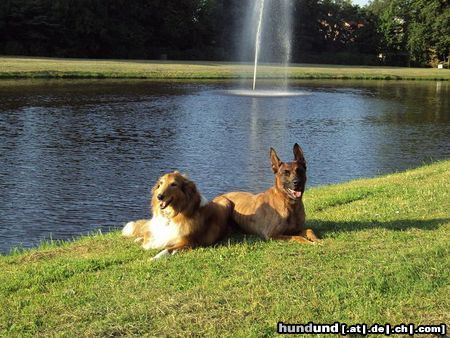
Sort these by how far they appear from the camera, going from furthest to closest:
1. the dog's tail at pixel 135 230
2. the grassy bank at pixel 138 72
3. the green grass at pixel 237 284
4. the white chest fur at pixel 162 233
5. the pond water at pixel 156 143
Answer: the grassy bank at pixel 138 72 < the pond water at pixel 156 143 < the dog's tail at pixel 135 230 < the white chest fur at pixel 162 233 < the green grass at pixel 237 284

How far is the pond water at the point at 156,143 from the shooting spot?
13.4 metres

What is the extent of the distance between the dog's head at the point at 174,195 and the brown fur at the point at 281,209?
2.91 ft

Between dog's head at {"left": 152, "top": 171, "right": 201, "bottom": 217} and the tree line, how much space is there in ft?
213

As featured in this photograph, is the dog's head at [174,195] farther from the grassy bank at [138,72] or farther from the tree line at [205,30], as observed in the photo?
the tree line at [205,30]

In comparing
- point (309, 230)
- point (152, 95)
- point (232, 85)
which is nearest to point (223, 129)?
point (152, 95)

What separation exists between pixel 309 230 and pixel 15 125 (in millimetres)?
18933

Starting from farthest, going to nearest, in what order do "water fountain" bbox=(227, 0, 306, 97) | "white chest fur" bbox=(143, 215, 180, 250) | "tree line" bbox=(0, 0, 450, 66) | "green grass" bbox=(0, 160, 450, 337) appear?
"water fountain" bbox=(227, 0, 306, 97), "tree line" bbox=(0, 0, 450, 66), "white chest fur" bbox=(143, 215, 180, 250), "green grass" bbox=(0, 160, 450, 337)

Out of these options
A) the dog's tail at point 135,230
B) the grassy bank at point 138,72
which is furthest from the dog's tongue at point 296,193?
the grassy bank at point 138,72

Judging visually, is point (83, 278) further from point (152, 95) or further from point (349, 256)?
point (152, 95)

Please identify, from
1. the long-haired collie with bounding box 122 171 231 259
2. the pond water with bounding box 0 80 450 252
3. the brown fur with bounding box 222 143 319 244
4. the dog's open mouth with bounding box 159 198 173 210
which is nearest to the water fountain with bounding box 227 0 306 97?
the pond water with bounding box 0 80 450 252

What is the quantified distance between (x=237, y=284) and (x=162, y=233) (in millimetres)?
1859

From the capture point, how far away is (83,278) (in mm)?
6434

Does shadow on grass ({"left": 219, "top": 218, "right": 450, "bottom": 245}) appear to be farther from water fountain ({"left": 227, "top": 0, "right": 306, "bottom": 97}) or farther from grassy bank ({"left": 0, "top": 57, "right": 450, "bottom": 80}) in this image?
water fountain ({"left": 227, "top": 0, "right": 306, "bottom": 97})

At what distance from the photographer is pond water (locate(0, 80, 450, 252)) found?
13352 millimetres
